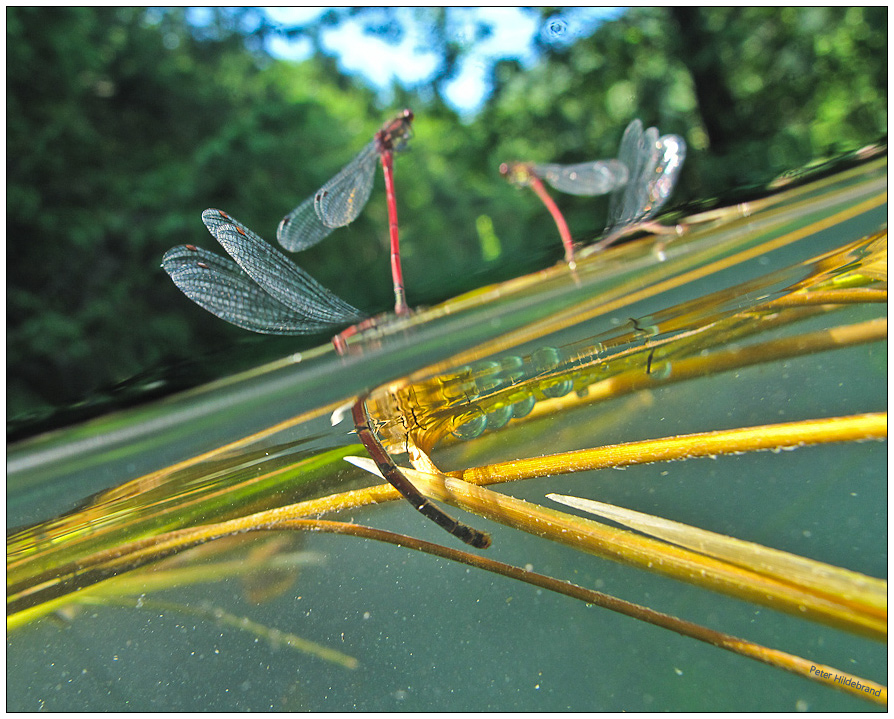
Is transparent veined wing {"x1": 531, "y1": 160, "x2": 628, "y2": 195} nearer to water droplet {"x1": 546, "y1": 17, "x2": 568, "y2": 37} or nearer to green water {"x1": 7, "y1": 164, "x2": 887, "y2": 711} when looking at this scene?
green water {"x1": 7, "y1": 164, "x2": 887, "y2": 711}

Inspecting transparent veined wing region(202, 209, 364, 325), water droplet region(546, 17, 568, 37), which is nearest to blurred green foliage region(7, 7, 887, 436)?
water droplet region(546, 17, 568, 37)

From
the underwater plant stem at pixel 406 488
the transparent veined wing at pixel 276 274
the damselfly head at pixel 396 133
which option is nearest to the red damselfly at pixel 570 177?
the damselfly head at pixel 396 133

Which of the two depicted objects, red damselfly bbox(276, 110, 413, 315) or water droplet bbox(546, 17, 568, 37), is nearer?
red damselfly bbox(276, 110, 413, 315)

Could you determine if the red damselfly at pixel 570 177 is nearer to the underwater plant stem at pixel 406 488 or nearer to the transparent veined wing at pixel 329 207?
the transparent veined wing at pixel 329 207

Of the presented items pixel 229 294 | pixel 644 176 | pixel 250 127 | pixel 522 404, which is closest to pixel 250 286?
pixel 229 294

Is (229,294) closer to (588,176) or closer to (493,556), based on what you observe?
(493,556)

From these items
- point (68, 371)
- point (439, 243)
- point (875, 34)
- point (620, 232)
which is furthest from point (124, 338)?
point (875, 34)
